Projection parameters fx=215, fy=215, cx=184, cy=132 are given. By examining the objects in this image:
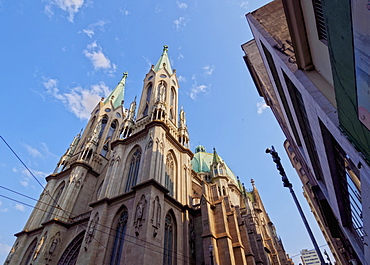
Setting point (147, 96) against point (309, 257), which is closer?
point (147, 96)

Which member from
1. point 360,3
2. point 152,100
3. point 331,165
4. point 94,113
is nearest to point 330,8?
point 360,3

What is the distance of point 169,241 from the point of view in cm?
1806

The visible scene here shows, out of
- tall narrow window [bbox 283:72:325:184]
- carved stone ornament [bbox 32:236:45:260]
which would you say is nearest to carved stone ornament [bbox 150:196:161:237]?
tall narrow window [bbox 283:72:325:184]

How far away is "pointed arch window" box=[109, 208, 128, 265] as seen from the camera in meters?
16.6

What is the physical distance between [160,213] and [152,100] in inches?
620

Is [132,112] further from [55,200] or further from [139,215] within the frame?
[139,215]

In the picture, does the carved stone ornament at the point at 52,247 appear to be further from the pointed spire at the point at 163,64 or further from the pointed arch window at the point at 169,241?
the pointed spire at the point at 163,64

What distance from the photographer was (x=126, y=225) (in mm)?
17828

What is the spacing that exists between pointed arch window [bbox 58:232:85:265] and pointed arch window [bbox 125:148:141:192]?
6.79 metres

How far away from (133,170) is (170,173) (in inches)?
152

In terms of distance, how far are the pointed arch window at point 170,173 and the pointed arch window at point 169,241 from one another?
2.85 meters

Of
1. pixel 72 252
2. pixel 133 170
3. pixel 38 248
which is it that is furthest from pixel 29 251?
pixel 133 170

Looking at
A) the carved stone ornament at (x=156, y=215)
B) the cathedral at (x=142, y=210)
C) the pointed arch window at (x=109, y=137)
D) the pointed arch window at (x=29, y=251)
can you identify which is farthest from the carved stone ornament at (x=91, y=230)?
the pointed arch window at (x=109, y=137)

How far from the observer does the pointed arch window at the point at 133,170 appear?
2130 centimetres
